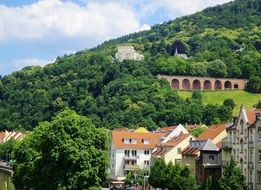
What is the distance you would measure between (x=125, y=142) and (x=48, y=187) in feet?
176

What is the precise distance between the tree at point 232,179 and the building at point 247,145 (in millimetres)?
2908

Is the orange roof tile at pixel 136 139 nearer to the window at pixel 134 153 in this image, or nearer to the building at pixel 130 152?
the building at pixel 130 152

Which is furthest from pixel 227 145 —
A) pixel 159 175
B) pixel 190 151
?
pixel 190 151

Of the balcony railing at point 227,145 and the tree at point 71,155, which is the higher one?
the balcony railing at point 227,145

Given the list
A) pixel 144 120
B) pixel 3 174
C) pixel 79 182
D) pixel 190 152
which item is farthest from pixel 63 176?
pixel 144 120

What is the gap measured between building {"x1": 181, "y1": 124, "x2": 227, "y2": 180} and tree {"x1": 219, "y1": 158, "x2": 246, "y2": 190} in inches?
509

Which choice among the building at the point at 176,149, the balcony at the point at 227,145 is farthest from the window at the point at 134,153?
the balcony at the point at 227,145

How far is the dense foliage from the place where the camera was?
83375 millimetres

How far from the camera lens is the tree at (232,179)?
71.2m

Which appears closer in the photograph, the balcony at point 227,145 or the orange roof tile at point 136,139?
the balcony at point 227,145

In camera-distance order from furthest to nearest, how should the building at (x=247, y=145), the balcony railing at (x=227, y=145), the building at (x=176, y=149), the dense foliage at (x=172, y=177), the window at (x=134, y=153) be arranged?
1. the window at (x=134, y=153)
2. the building at (x=176, y=149)
3. the dense foliage at (x=172, y=177)
4. the balcony railing at (x=227, y=145)
5. the building at (x=247, y=145)

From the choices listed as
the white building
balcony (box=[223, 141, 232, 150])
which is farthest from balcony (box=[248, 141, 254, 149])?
the white building

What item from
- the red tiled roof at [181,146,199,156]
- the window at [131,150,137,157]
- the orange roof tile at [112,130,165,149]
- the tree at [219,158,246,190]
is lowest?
the tree at [219,158,246,190]

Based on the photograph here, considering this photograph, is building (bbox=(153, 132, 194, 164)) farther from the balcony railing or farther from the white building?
the balcony railing
